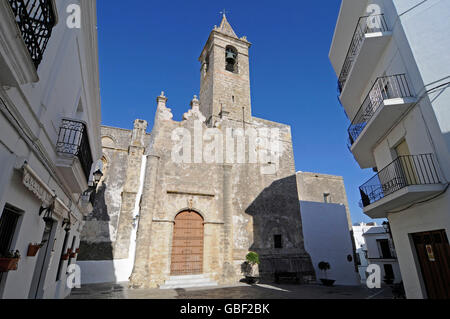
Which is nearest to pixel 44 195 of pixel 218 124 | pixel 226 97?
pixel 218 124

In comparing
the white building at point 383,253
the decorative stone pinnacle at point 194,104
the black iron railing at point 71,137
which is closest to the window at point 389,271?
the white building at point 383,253

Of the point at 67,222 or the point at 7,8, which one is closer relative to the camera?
the point at 7,8

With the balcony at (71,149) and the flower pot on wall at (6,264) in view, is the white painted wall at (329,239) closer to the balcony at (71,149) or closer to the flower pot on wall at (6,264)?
the balcony at (71,149)

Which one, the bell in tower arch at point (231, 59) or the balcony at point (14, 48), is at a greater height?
the bell in tower arch at point (231, 59)

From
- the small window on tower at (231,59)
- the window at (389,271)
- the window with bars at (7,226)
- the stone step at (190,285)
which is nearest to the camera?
the window with bars at (7,226)

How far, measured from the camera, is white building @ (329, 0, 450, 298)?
502cm

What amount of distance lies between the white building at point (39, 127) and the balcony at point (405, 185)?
713cm

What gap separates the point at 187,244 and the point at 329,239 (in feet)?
34.7

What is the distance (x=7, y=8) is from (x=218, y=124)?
517 inches

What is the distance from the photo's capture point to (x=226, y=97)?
17.4 metres

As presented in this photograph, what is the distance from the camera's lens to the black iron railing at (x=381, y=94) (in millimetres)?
5906

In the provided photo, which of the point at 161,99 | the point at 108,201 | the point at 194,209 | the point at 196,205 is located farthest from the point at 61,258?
the point at 161,99

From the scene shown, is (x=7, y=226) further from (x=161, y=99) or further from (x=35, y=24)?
(x=161, y=99)
